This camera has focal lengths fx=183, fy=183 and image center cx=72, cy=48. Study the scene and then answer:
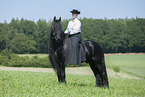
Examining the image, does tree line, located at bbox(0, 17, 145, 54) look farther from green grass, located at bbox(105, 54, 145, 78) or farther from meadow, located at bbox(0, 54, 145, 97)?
meadow, located at bbox(0, 54, 145, 97)

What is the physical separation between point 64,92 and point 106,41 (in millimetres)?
74906

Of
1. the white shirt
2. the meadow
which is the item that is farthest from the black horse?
the meadow

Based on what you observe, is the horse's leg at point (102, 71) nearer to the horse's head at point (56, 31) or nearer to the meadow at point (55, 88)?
the meadow at point (55, 88)

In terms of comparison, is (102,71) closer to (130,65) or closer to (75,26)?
(75,26)

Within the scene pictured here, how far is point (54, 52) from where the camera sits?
8383 mm

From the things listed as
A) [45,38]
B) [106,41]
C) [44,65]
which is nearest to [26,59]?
[44,65]

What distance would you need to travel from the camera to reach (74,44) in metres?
8.47

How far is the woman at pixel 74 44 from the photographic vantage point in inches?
331

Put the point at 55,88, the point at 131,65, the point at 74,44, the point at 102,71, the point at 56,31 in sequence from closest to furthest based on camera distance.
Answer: the point at 55,88 < the point at 56,31 < the point at 74,44 < the point at 102,71 < the point at 131,65

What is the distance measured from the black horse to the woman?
230 millimetres

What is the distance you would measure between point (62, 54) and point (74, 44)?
0.73 metres

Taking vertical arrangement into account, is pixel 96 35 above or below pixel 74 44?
below

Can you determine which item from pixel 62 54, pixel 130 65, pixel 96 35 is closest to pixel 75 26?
pixel 62 54

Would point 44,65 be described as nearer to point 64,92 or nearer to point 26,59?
point 26,59
